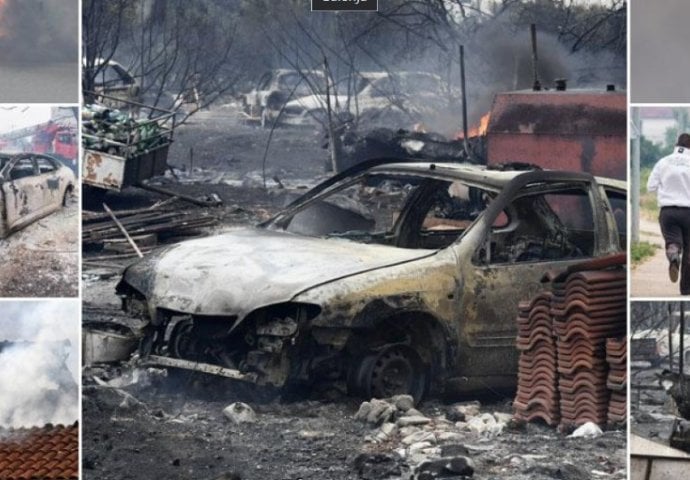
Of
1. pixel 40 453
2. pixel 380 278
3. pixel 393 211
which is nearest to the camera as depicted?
pixel 380 278

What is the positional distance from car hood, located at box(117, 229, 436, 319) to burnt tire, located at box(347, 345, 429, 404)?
0.64 meters

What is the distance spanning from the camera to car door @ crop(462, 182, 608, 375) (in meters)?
9.49

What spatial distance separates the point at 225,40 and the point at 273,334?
7.29 feet

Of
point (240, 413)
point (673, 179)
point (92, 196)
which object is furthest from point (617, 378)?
point (92, 196)

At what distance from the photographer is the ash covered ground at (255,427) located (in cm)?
932

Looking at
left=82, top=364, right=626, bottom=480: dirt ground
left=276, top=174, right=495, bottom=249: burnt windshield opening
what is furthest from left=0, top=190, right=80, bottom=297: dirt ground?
left=276, top=174, right=495, bottom=249: burnt windshield opening

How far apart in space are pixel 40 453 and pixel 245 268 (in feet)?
6.53

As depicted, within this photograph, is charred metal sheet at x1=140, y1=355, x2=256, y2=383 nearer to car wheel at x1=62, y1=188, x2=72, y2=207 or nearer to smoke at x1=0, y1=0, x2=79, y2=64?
car wheel at x1=62, y1=188, x2=72, y2=207

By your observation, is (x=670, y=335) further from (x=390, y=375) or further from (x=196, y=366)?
(x=196, y=366)

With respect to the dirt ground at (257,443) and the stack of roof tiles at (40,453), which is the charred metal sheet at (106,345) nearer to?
the dirt ground at (257,443)

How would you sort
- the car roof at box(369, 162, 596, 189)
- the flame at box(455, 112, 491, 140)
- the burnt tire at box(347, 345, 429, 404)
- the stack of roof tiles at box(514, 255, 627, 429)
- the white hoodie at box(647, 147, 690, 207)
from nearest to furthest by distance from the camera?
the burnt tire at box(347, 345, 429, 404), the stack of roof tiles at box(514, 255, 627, 429), the white hoodie at box(647, 147, 690, 207), the car roof at box(369, 162, 596, 189), the flame at box(455, 112, 491, 140)

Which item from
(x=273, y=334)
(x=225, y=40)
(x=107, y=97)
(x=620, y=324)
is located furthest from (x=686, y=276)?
(x=107, y=97)

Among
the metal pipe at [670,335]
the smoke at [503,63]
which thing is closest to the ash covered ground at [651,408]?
the metal pipe at [670,335]

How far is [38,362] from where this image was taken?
9.35 metres
